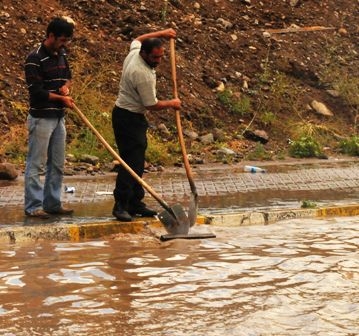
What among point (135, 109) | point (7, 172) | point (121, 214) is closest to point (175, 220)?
point (121, 214)

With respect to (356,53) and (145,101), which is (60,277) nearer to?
(145,101)

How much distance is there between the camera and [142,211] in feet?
29.8

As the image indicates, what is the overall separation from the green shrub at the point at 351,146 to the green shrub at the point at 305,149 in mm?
645

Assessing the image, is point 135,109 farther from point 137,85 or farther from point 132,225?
point 132,225

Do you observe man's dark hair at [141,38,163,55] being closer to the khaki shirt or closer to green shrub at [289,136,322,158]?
the khaki shirt

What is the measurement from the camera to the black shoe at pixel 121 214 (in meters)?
8.77

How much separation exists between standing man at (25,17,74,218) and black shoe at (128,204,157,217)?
2.12 ft

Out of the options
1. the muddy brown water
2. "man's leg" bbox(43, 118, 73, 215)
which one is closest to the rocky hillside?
"man's leg" bbox(43, 118, 73, 215)

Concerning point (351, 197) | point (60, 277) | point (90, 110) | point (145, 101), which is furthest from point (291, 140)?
point (60, 277)

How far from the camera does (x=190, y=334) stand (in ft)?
18.1

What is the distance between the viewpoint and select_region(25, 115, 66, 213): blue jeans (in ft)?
29.0

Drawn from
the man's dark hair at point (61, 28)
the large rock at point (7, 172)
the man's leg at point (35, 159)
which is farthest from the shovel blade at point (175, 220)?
the large rock at point (7, 172)

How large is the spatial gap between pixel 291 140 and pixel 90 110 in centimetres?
344

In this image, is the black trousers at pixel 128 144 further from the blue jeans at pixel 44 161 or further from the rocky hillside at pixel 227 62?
the rocky hillside at pixel 227 62
